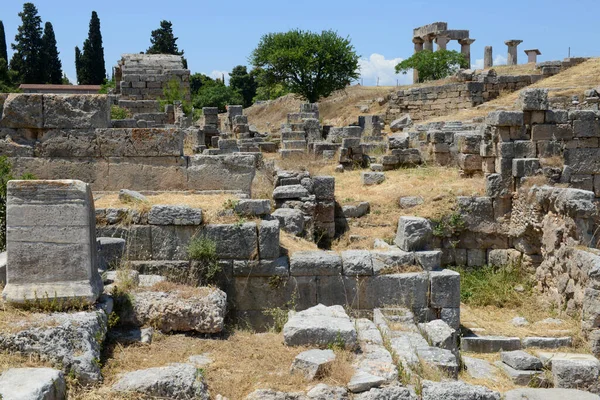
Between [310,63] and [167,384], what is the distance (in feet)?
110

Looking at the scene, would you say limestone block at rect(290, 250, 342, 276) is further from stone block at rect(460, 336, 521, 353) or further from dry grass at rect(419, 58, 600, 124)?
dry grass at rect(419, 58, 600, 124)

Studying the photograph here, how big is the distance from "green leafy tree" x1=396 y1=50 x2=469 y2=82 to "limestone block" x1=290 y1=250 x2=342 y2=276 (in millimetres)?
34219

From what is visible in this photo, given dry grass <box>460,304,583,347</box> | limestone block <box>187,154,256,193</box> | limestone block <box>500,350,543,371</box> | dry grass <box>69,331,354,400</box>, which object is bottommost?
dry grass <box>460,304,583,347</box>

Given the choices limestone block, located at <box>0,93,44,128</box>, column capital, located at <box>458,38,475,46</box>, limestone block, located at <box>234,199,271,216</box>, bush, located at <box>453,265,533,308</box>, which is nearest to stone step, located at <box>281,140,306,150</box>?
bush, located at <box>453,265,533,308</box>

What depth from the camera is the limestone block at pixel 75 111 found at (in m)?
8.98

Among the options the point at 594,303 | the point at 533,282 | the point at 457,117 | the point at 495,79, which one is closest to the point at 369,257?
the point at 594,303

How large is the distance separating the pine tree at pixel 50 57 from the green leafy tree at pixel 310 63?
23927 millimetres

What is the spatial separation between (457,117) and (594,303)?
1642 cm

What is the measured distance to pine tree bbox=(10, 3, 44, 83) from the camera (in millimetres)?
53531

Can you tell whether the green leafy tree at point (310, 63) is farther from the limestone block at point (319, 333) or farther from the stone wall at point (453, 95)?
the limestone block at point (319, 333)

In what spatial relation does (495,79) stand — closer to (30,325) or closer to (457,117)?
(457,117)

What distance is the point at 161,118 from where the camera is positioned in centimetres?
2078

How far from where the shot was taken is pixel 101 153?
Result: 9.16 metres

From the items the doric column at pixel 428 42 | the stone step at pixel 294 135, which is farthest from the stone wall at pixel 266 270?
the doric column at pixel 428 42
